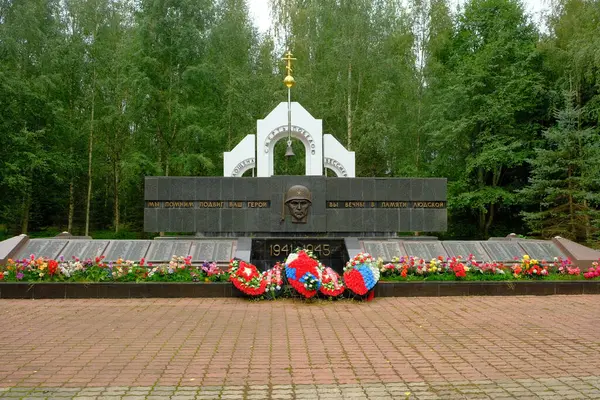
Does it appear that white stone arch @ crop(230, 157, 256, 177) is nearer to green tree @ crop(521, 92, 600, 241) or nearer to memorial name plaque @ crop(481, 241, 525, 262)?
memorial name plaque @ crop(481, 241, 525, 262)

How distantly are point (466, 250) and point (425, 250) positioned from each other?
34.9 inches

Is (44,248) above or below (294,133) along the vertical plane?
below

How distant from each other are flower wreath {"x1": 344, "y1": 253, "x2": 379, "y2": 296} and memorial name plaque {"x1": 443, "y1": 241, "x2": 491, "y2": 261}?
2988 mm

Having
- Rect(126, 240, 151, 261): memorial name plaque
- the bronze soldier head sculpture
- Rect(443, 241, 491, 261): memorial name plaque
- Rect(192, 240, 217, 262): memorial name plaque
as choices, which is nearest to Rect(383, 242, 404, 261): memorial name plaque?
Rect(443, 241, 491, 261): memorial name plaque

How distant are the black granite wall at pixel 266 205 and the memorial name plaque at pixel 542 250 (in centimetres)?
283

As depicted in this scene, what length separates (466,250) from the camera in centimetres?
1105

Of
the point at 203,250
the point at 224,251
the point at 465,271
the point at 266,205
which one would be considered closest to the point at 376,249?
the point at 465,271

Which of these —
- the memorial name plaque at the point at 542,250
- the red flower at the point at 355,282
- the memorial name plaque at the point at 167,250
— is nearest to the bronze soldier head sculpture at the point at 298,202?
the memorial name plaque at the point at 167,250

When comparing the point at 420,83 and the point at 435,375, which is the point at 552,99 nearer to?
→ the point at 420,83

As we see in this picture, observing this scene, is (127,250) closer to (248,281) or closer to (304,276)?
(248,281)

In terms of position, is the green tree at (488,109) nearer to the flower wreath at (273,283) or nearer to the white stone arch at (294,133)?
the white stone arch at (294,133)

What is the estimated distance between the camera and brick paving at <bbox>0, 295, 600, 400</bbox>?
409 cm

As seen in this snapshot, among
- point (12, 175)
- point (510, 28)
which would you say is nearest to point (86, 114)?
point (12, 175)

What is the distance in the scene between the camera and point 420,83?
24.9m
